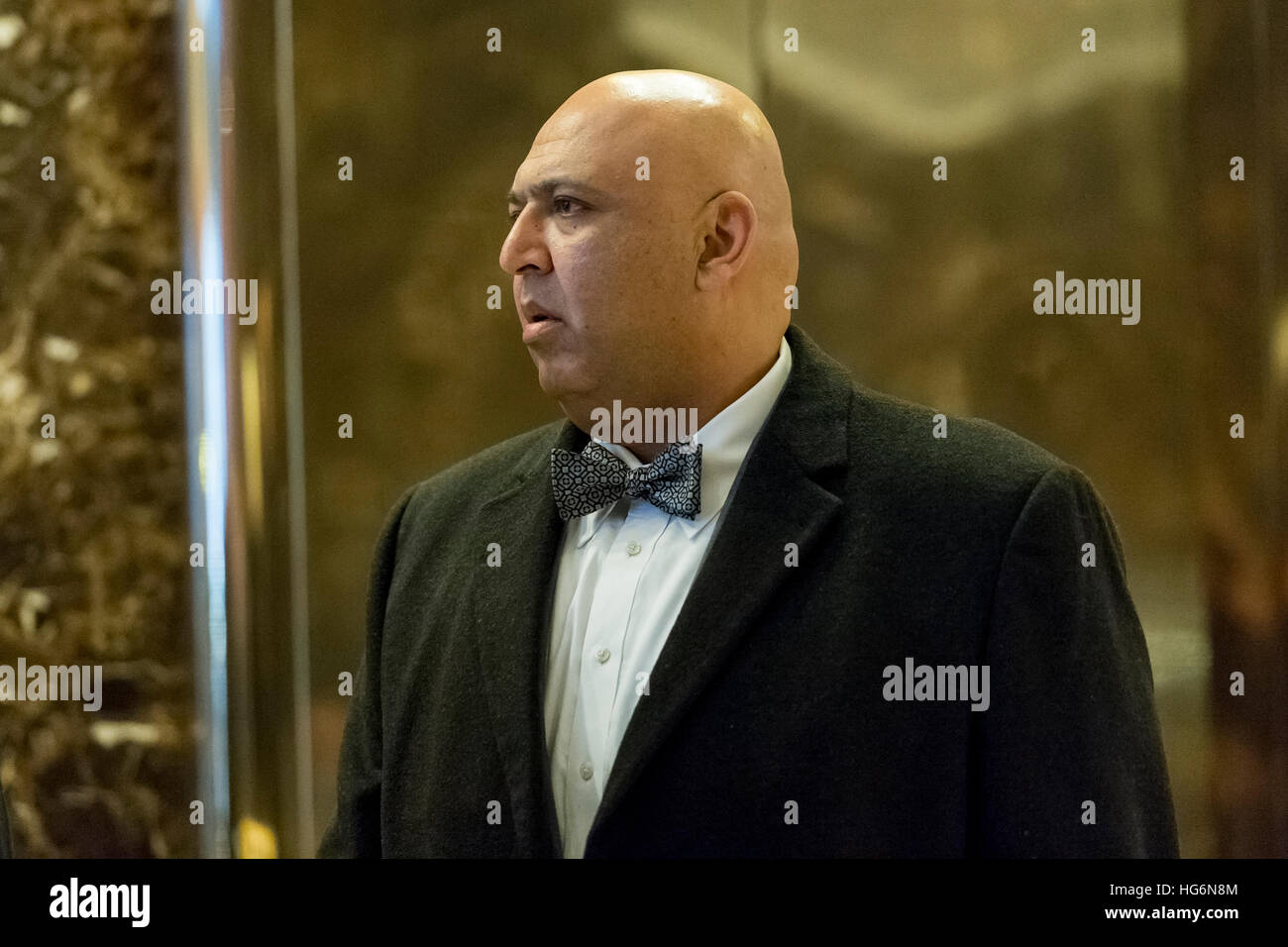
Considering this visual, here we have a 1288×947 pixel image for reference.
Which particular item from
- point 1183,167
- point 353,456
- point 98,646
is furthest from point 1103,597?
point 98,646

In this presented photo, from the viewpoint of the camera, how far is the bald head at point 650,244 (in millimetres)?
1840

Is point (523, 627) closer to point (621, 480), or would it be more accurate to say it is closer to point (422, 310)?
point (621, 480)

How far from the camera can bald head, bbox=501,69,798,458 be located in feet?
6.04

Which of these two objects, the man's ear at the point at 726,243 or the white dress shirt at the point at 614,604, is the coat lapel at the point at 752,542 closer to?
the white dress shirt at the point at 614,604

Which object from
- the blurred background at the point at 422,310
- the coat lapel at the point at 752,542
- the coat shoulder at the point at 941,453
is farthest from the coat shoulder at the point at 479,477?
the coat shoulder at the point at 941,453

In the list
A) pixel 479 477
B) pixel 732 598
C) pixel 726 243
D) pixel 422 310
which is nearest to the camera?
pixel 732 598

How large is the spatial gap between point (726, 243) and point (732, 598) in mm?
504

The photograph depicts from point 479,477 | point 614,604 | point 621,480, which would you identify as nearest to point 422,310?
point 479,477

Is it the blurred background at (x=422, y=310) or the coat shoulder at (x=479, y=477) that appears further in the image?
the blurred background at (x=422, y=310)

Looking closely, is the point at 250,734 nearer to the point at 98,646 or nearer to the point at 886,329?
the point at 98,646

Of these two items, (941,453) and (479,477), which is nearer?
(941,453)

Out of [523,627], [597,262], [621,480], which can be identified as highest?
[597,262]

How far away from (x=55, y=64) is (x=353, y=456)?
0.92m

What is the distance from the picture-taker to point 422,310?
7.83ft
